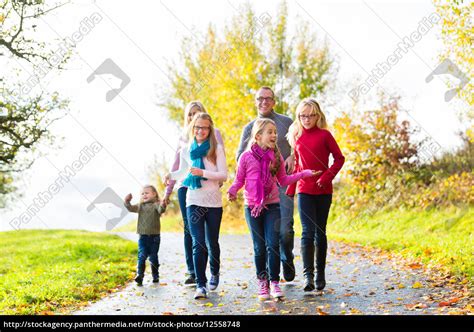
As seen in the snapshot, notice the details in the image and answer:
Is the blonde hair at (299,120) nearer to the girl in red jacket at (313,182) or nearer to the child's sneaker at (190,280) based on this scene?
the girl in red jacket at (313,182)

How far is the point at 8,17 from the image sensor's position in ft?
41.8

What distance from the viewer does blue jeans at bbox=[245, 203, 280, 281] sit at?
7.50m

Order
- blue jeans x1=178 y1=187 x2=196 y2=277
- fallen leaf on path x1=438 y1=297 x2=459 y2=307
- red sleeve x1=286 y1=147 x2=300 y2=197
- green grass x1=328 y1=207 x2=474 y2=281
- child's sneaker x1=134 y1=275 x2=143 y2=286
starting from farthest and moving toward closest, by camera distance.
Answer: green grass x1=328 y1=207 x2=474 y2=281
child's sneaker x1=134 y1=275 x2=143 y2=286
blue jeans x1=178 y1=187 x2=196 y2=277
red sleeve x1=286 y1=147 x2=300 y2=197
fallen leaf on path x1=438 y1=297 x2=459 y2=307

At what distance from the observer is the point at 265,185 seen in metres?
7.52

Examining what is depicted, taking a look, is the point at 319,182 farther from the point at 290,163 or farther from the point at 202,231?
the point at 202,231

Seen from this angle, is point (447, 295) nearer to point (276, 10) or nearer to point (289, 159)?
point (289, 159)

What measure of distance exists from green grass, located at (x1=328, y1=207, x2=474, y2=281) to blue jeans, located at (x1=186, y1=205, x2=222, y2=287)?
3.84 metres

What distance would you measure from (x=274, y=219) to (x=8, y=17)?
841 centimetres

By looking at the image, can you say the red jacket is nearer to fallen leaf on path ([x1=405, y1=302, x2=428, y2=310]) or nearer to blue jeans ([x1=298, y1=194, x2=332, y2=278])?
blue jeans ([x1=298, y1=194, x2=332, y2=278])

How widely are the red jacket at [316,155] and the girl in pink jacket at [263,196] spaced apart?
213 millimetres

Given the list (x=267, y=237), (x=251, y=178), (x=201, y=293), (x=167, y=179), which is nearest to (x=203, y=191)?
(x=251, y=178)

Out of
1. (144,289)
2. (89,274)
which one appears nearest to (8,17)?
(89,274)

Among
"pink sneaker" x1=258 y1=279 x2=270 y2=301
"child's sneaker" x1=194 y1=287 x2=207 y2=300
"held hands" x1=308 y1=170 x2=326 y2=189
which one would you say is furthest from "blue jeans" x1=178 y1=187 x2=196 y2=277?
"held hands" x1=308 y1=170 x2=326 y2=189

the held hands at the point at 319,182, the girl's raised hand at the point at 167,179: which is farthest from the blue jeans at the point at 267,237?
the girl's raised hand at the point at 167,179
